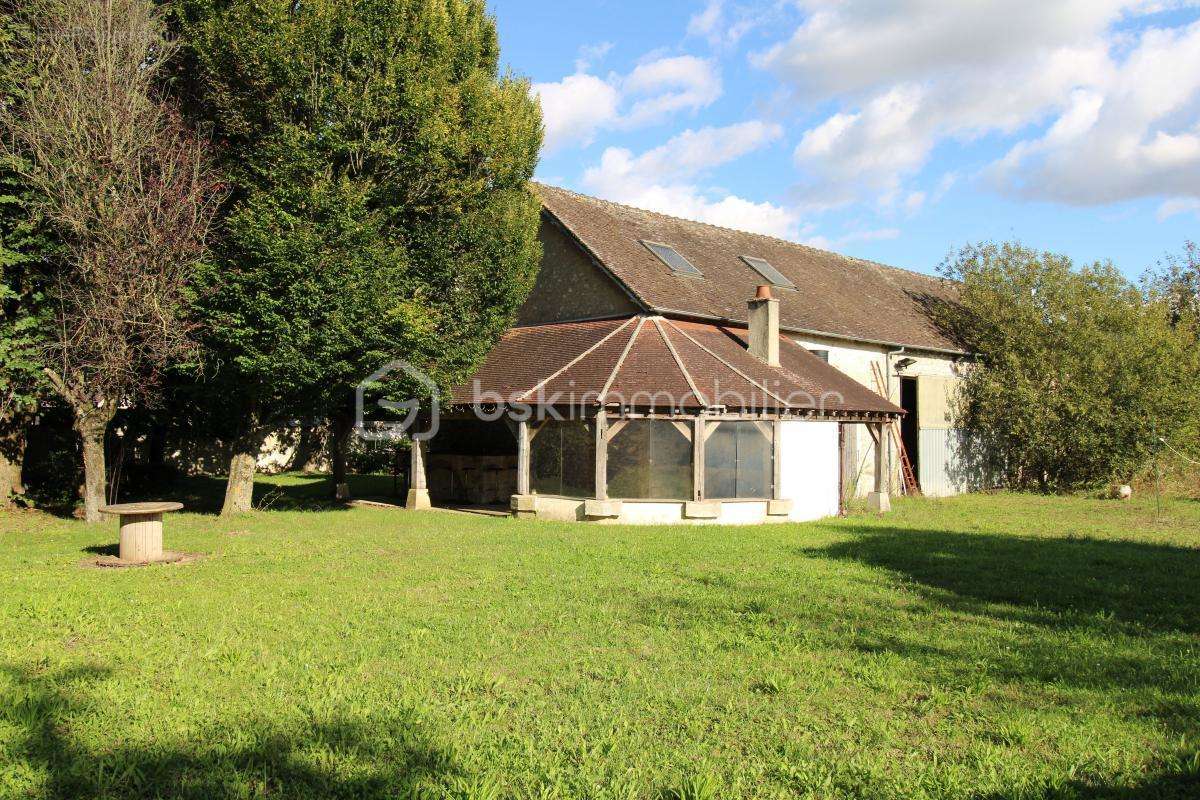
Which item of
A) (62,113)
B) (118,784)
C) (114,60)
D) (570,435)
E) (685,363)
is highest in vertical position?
(114,60)

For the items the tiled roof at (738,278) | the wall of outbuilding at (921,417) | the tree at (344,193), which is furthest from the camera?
the wall of outbuilding at (921,417)

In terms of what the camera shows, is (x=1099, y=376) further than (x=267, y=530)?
Yes

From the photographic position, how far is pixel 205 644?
659cm

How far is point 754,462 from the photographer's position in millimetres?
15742

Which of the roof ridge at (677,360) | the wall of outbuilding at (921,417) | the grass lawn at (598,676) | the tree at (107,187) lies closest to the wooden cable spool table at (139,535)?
the grass lawn at (598,676)

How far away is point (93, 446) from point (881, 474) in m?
15.8

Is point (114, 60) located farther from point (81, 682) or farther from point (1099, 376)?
point (1099, 376)

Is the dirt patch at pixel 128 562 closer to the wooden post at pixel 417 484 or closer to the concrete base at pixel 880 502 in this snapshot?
the wooden post at pixel 417 484

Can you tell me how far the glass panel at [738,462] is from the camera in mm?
15336

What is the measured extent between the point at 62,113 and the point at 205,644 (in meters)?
Answer: 10.7

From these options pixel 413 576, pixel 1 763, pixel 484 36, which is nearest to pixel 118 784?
pixel 1 763

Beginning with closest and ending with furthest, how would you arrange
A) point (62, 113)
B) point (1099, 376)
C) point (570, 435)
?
1. point (62, 113)
2. point (570, 435)
3. point (1099, 376)

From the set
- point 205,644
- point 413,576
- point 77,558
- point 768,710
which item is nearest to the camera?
point 768,710

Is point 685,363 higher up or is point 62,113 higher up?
point 62,113
